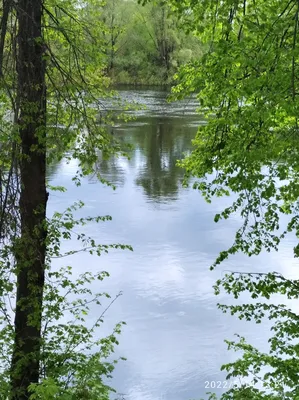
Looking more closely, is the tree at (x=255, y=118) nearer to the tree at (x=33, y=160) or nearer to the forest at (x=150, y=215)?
the forest at (x=150, y=215)

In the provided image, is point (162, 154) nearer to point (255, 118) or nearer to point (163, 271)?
point (163, 271)

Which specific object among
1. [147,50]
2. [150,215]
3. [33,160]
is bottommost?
[150,215]

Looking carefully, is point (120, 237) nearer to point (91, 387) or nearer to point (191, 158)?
point (191, 158)

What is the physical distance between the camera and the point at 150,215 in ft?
44.5

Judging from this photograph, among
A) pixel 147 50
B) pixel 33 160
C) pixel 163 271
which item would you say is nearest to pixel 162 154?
pixel 163 271

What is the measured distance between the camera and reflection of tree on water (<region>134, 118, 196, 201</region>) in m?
15.6

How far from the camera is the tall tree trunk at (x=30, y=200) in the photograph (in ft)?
13.9

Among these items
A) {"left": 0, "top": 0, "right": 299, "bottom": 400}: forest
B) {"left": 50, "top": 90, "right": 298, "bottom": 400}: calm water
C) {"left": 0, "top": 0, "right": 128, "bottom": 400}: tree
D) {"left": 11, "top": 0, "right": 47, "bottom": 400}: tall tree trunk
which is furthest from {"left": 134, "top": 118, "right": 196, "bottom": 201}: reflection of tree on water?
{"left": 11, "top": 0, "right": 47, "bottom": 400}: tall tree trunk

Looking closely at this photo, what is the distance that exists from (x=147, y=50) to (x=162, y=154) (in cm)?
1844

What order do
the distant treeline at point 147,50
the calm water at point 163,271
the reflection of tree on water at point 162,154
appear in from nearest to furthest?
1. the calm water at point 163,271
2. the reflection of tree on water at point 162,154
3. the distant treeline at point 147,50

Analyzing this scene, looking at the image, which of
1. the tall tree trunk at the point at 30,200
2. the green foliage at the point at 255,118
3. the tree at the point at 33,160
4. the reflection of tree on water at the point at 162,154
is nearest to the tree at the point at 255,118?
the green foliage at the point at 255,118

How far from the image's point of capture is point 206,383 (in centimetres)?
740

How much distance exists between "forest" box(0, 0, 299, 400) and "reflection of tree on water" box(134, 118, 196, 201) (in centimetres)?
29

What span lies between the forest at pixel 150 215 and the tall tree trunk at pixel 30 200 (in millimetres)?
13
